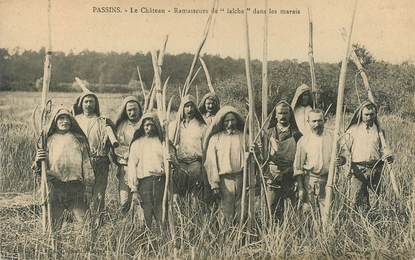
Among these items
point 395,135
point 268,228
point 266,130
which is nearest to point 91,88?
point 266,130

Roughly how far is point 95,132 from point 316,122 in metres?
1.17

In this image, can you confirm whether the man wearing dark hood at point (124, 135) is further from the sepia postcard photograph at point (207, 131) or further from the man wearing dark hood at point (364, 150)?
the man wearing dark hood at point (364, 150)

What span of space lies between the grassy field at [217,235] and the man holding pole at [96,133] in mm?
61

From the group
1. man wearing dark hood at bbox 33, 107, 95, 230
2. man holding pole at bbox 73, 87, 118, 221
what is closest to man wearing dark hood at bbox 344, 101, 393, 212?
man holding pole at bbox 73, 87, 118, 221

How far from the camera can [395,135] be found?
3080 millimetres

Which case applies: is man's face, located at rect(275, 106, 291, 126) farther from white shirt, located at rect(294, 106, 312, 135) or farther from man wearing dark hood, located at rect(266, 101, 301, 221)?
white shirt, located at rect(294, 106, 312, 135)

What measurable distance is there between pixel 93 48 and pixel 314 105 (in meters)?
1.24

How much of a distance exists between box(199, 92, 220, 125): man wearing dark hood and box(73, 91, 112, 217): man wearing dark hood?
507 mm

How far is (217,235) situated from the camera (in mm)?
2754

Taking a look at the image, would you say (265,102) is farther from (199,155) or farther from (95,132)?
(95,132)

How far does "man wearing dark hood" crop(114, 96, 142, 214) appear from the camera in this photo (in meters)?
2.90

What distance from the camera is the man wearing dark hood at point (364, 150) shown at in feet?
9.59

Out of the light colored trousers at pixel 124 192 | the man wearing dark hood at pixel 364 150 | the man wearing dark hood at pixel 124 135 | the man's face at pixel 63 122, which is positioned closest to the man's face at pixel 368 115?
the man wearing dark hood at pixel 364 150

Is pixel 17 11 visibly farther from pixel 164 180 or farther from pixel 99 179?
pixel 164 180
